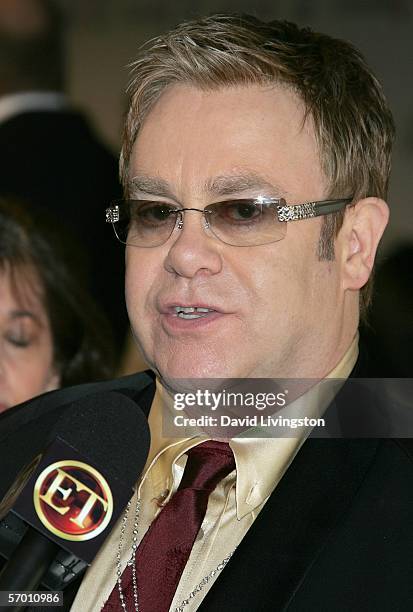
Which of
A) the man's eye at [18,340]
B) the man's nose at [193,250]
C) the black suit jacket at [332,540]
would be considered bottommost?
the man's eye at [18,340]

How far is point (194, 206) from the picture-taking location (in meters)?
2.05

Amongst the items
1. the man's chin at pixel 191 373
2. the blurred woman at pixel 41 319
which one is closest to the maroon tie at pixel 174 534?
the man's chin at pixel 191 373

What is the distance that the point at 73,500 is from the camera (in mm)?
1677

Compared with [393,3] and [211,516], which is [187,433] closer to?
[211,516]

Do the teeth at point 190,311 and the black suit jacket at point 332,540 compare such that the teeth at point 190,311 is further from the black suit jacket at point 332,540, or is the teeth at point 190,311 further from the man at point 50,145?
the man at point 50,145

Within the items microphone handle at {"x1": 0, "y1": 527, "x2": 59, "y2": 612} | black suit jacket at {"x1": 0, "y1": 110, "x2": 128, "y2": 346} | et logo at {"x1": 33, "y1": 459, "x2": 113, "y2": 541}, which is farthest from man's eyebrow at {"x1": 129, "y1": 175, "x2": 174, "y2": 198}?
black suit jacket at {"x1": 0, "y1": 110, "x2": 128, "y2": 346}

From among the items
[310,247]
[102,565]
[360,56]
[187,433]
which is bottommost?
[102,565]

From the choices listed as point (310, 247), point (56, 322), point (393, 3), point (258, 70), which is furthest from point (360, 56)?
point (393, 3)

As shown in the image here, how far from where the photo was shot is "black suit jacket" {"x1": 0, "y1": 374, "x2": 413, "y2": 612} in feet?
5.71

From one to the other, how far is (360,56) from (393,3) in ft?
6.59

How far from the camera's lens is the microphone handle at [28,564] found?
1563 millimetres

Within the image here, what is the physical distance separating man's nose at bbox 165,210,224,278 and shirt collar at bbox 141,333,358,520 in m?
0.29

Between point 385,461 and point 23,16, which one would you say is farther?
point 23,16

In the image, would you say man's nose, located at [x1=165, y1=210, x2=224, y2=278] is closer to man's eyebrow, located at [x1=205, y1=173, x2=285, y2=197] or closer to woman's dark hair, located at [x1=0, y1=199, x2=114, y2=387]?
man's eyebrow, located at [x1=205, y1=173, x2=285, y2=197]
